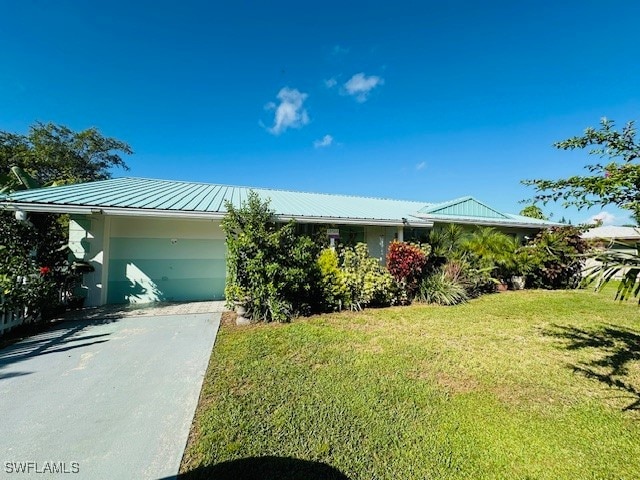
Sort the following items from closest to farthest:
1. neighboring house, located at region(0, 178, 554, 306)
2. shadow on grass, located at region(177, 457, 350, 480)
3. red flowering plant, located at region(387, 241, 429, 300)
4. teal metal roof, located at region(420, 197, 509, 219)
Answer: shadow on grass, located at region(177, 457, 350, 480) < neighboring house, located at region(0, 178, 554, 306) < red flowering plant, located at region(387, 241, 429, 300) < teal metal roof, located at region(420, 197, 509, 219)

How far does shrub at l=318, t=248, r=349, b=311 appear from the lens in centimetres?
868

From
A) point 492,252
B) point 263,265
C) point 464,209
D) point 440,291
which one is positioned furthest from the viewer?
point 464,209

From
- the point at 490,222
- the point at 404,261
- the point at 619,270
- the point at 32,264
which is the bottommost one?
the point at 32,264

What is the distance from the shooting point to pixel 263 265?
23.9 ft

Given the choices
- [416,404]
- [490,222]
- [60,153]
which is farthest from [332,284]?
[60,153]

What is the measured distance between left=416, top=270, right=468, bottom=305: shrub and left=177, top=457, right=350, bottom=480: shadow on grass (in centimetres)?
861

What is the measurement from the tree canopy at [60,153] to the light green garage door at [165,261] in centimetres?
1949

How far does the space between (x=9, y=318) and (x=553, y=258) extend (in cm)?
2038

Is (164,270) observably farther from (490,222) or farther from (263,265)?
(490,222)

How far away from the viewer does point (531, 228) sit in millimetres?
16484

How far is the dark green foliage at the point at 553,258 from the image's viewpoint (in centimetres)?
1360

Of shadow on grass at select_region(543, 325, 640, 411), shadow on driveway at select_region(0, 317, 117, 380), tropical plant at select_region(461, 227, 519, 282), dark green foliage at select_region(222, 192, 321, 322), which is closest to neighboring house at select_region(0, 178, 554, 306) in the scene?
dark green foliage at select_region(222, 192, 321, 322)

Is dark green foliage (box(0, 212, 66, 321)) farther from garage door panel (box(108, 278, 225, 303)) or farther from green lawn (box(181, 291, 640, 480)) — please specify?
green lawn (box(181, 291, 640, 480))

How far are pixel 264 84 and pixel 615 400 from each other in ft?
52.9
